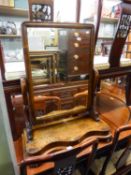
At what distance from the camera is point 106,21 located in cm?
257

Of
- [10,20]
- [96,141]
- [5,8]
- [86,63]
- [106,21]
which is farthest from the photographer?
[106,21]

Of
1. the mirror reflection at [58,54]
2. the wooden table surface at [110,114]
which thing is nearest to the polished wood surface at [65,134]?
the wooden table surface at [110,114]

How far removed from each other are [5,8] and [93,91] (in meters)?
1.75

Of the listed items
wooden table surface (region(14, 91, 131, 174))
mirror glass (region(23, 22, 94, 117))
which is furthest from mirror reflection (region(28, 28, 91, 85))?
wooden table surface (region(14, 91, 131, 174))

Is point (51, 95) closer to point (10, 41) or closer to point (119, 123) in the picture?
point (119, 123)

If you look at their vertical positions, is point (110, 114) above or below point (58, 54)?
below

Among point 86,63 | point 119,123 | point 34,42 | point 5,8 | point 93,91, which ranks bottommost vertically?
point 119,123

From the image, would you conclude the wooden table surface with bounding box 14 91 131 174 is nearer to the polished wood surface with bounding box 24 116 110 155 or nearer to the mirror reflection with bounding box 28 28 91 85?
the polished wood surface with bounding box 24 116 110 155

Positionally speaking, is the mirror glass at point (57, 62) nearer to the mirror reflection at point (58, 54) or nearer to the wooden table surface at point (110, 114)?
the mirror reflection at point (58, 54)

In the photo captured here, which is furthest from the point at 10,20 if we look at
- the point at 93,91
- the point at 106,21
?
the point at 93,91

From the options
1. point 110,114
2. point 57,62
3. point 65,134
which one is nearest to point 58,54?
point 57,62

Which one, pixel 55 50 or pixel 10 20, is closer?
pixel 55 50

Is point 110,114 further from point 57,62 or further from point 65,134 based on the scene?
point 57,62

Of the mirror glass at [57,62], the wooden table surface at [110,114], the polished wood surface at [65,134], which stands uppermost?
the mirror glass at [57,62]
